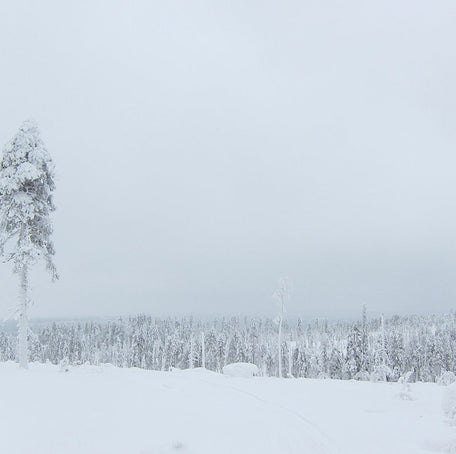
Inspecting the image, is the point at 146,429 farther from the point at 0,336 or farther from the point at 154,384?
the point at 0,336

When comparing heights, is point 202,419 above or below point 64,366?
above

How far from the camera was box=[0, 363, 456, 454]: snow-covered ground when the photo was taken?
11.0 m

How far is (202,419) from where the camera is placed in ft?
44.0

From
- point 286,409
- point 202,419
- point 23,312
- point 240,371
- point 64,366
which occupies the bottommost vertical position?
point 240,371

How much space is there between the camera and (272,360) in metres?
97.7

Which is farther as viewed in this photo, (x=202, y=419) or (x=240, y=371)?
(x=240, y=371)

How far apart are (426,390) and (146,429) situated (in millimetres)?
13413

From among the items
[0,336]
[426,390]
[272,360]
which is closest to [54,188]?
[426,390]

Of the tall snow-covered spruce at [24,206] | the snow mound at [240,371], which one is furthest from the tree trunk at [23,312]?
the snow mound at [240,371]

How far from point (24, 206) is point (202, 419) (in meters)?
14.9

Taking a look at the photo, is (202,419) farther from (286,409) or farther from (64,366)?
(64,366)

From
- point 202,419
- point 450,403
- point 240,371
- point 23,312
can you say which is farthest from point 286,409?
point 23,312

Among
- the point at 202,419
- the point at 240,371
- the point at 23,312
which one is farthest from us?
the point at 240,371

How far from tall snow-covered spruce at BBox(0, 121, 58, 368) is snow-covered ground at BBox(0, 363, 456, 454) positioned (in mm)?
5786
